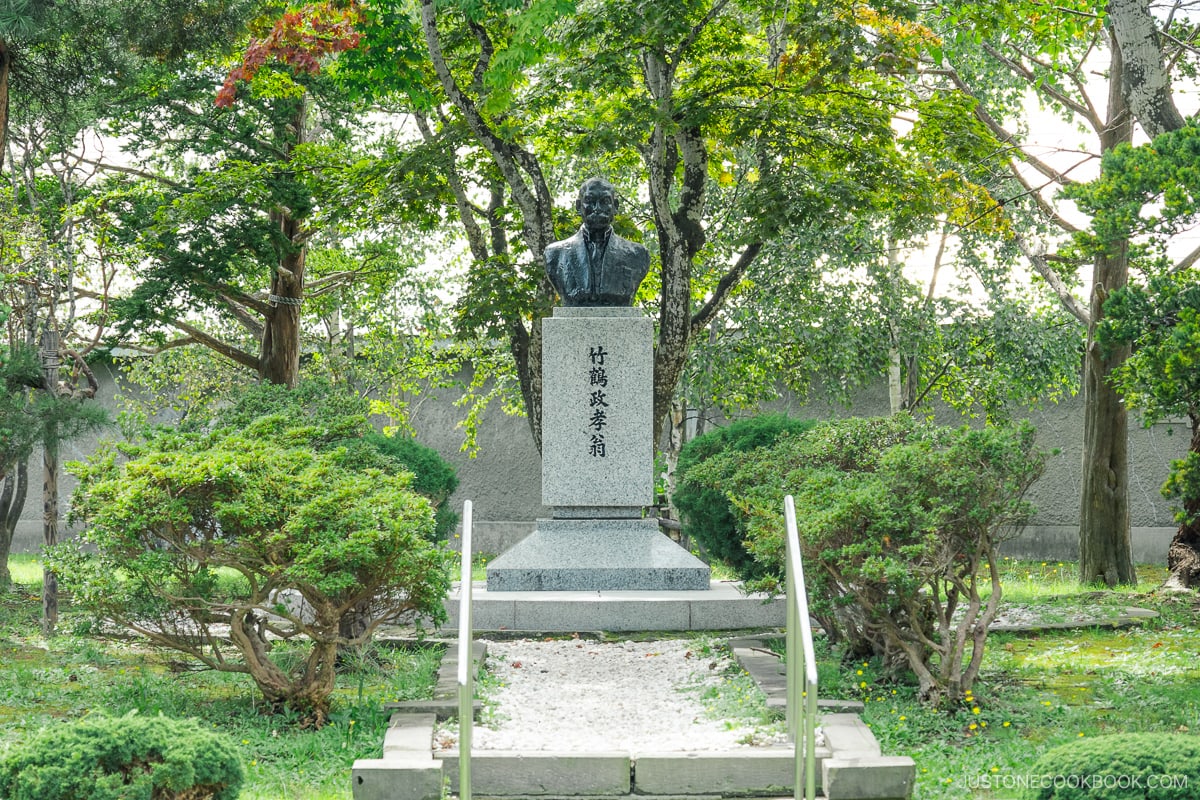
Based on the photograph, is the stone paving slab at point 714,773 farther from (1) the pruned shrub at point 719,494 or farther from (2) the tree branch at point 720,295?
(2) the tree branch at point 720,295

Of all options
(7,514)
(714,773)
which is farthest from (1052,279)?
(7,514)

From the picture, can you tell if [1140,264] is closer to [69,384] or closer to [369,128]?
[69,384]

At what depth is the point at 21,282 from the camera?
1024 centimetres

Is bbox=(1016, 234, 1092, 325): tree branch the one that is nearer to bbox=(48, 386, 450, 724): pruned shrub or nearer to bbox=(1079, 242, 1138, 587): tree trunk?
bbox=(1079, 242, 1138, 587): tree trunk

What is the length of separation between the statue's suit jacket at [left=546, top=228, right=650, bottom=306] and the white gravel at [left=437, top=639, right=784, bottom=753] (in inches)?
109

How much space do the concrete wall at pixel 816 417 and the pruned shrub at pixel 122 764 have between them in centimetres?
1121

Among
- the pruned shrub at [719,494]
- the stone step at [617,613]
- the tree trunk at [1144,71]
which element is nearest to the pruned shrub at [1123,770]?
the stone step at [617,613]

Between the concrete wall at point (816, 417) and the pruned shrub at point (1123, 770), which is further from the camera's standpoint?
the concrete wall at point (816, 417)

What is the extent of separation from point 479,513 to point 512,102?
8608 mm

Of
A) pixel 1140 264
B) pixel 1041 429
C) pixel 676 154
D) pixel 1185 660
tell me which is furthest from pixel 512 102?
pixel 1041 429

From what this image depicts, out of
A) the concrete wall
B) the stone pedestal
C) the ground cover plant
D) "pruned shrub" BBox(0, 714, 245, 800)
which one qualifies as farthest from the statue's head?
the concrete wall

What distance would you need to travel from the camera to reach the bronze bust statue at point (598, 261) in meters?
8.59

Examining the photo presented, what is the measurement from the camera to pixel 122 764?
3.95 meters

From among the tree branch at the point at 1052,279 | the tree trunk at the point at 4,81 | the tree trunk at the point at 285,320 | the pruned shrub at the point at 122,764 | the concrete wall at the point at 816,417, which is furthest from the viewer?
the concrete wall at the point at 816,417
